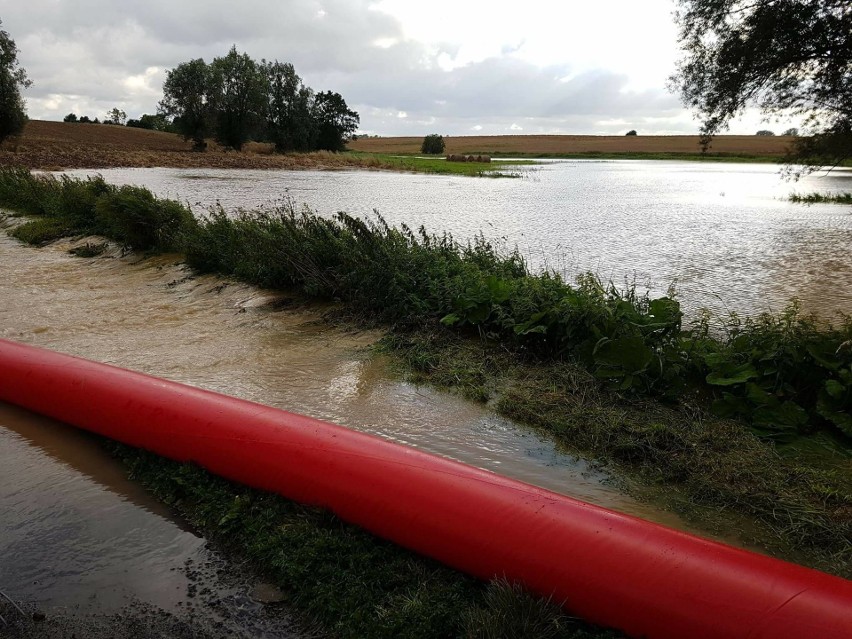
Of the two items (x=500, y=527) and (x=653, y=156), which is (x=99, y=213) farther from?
(x=653, y=156)

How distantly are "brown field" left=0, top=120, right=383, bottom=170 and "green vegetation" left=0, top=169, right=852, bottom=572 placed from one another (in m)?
30.2

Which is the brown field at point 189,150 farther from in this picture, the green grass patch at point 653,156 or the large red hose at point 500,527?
the large red hose at point 500,527

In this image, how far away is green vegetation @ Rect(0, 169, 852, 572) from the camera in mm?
3615

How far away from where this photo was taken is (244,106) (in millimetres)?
68875

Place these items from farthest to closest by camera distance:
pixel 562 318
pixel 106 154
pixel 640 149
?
pixel 640 149
pixel 106 154
pixel 562 318

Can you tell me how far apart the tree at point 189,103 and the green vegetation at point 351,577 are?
6896cm

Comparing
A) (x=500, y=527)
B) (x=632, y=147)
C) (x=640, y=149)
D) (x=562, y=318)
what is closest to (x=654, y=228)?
(x=562, y=318)

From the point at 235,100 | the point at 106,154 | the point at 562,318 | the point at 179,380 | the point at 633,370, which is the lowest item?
the point at 179,380

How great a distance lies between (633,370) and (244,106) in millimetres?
71679

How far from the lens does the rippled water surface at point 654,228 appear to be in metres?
8.73

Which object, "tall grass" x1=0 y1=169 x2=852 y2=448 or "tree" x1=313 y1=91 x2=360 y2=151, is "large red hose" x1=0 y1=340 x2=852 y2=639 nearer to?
"tall grass" x1=0 y1=169 x2=852 y2=448

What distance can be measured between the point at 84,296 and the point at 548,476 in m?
7.26

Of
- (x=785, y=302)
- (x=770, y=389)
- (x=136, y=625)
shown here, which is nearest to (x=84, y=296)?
(x=136, y=625)

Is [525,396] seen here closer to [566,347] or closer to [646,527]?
[566,347]
